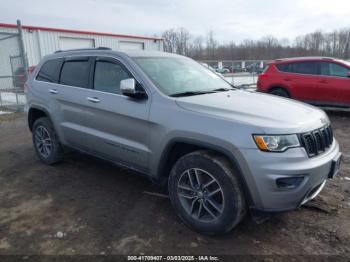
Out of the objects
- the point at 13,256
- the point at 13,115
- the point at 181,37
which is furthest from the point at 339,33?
the point at 13,256

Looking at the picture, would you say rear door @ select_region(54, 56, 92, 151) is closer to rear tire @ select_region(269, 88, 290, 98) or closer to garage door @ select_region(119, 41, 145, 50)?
rear tire @ select_region(269, 88, 290, 98)

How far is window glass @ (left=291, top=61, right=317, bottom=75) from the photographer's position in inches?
342

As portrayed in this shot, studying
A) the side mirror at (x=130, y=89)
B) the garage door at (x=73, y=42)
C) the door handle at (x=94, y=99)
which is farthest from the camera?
the garage door at (x=73, y=42)

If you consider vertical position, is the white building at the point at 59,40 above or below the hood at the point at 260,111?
above

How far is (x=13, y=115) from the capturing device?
34.0ft

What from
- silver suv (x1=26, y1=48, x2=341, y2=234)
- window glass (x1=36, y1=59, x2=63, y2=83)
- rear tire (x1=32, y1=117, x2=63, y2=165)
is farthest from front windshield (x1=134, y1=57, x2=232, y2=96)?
rear tire (x1=32, y1=117, x2=63, y2=165)

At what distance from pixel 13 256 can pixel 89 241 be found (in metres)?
0.67

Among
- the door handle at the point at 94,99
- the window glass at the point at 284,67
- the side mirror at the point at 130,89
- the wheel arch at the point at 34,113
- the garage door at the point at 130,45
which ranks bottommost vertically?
the wheel arch at the point at 34,113

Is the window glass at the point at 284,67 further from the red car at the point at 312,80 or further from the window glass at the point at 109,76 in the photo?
the window glass at the point at 109,76

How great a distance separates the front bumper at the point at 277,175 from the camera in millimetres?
2414

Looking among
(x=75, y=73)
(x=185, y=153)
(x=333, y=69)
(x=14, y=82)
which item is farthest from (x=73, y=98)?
(x=14, y=82)

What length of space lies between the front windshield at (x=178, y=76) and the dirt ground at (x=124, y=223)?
4.66 feet

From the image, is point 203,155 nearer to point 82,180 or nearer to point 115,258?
point 115,258

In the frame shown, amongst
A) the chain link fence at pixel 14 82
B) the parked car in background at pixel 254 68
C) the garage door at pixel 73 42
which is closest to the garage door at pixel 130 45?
the garage door at pixel 73 42
